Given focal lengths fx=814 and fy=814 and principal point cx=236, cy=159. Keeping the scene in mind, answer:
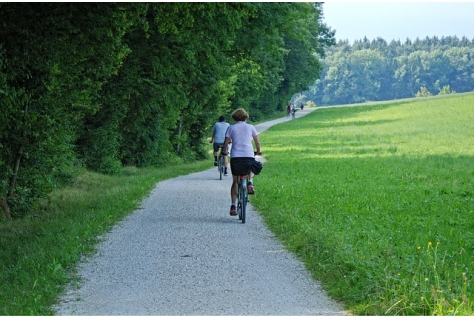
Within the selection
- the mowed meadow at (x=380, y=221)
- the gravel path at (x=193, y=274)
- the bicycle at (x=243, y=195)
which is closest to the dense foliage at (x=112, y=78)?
the gravel path at (x=193, y=274)

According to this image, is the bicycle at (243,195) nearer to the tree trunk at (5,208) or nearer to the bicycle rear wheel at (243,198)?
the bicycle rear wheel at (243,198)

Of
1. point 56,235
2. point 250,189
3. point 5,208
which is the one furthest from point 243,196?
point 5,208

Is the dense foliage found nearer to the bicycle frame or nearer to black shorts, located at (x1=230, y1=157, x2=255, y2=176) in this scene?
black shorts, located at (x1=230, y1=157, x2=255, y2=176)

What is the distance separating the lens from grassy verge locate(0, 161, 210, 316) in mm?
8547

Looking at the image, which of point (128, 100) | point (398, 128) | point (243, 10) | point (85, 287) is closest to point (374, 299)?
point (85, 287)

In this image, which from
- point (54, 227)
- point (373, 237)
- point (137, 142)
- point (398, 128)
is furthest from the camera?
point (398, 128)

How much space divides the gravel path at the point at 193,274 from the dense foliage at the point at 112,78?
287 cm

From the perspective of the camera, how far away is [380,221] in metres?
14.0

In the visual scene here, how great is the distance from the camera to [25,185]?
55.3 feet

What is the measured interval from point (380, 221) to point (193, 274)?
5.38 metres

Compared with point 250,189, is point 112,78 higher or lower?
higher

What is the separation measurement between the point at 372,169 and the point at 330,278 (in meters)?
18.5

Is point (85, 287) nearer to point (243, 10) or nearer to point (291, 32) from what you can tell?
point (243, 10)

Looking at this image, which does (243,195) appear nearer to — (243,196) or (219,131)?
(243,196)
